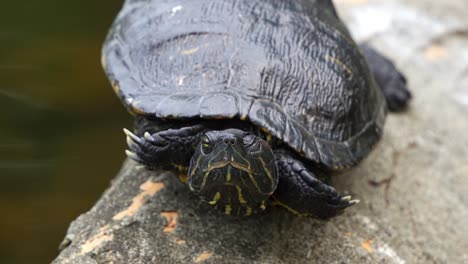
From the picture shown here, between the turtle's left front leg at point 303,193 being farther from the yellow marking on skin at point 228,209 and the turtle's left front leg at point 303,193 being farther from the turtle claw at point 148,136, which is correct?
the turtle claw at point 148,136

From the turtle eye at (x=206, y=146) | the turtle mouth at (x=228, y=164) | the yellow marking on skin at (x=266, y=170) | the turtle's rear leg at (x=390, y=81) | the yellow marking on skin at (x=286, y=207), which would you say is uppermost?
the turtle eye at (x=206, y=146)

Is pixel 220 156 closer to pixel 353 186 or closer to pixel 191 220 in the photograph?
pixel 191 220

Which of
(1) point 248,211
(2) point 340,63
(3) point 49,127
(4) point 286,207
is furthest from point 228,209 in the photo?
(3) point 49,127

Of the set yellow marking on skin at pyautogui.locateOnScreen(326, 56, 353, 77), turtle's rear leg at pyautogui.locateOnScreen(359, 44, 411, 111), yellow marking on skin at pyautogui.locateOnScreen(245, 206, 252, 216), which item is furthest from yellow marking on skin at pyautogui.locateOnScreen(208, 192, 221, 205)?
turtle's rear leg at pyautogui.locateOnScreen(359, 44, 411, 111)

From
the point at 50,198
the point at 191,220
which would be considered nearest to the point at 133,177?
the point at 191,220

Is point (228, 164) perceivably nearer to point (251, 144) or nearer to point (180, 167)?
point (251, 144)

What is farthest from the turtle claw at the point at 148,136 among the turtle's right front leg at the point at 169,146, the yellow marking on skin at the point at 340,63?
the yellow marking on skin at the point at 340,63

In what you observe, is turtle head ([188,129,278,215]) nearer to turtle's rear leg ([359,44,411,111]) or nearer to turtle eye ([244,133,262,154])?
turtle eye ([244,133,262,154])
